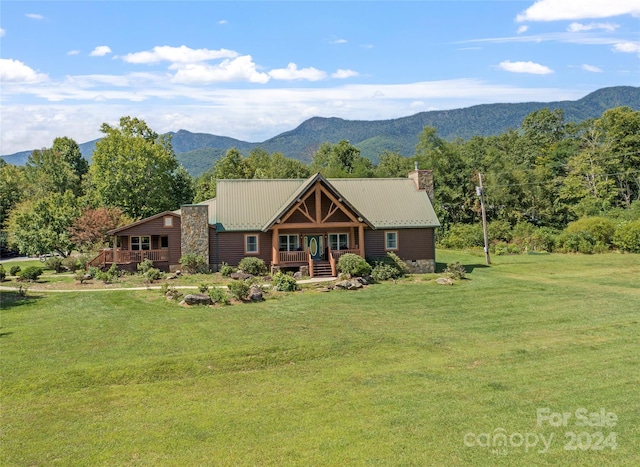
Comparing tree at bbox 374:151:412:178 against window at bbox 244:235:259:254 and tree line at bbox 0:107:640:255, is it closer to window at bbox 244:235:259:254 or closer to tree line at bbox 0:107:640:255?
tree line at bbox 0:107:640:255

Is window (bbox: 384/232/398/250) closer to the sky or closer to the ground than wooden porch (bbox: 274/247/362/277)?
closer to the sky

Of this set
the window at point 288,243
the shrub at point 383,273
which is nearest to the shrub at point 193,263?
the window at point 288,243

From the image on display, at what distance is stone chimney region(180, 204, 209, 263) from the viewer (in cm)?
2912

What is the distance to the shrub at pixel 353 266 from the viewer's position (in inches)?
1043

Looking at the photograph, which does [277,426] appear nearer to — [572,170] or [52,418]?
[52,418]

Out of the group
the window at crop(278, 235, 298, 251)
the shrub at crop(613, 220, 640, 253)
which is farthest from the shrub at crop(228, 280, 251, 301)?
the shrub at crop(613, 220, 640, 253)

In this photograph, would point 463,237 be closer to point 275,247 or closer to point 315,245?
point 315,245

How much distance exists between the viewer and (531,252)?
139 ft

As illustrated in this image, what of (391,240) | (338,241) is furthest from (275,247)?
(391,240)

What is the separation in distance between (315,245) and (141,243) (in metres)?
10.3

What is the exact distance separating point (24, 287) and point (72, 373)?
14.5 m

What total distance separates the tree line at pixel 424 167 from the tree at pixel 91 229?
1790mm

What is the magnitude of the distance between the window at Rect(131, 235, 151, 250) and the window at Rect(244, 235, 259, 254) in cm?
595

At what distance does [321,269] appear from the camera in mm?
28703
